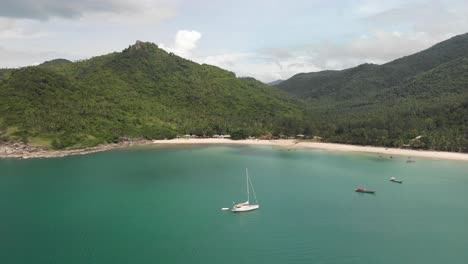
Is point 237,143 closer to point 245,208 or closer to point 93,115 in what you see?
point 93,115

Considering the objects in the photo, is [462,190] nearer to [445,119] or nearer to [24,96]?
[445,119]

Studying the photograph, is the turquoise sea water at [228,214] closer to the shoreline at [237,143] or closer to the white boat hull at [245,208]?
the white boat hull at [245,208]

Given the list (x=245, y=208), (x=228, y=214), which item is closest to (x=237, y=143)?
(x=245, y=208)

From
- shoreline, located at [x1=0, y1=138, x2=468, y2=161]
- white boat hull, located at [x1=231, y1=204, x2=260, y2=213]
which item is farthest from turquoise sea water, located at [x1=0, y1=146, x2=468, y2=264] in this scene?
shoreline, located at [x1=0, y1=138, x2=468, y2=161]

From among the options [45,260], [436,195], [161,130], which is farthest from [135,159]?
[436,195]

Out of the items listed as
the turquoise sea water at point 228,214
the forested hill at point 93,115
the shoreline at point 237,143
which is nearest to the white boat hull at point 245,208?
the turquoise sea water at point 228,214

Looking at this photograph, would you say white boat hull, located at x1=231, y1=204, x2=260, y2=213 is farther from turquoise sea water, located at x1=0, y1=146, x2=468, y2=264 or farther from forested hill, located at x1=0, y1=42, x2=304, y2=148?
forested hill, located at x1=0, y1=42, x2=304, y2=148
